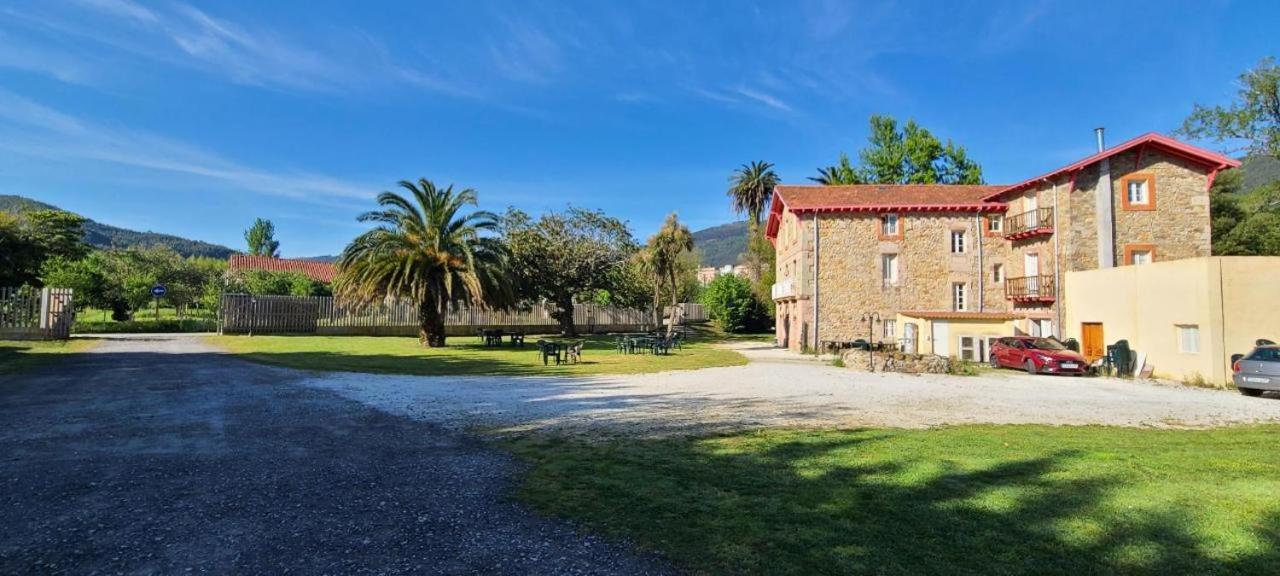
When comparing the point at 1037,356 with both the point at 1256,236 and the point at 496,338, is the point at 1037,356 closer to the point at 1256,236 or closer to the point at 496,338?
the point at 496,338

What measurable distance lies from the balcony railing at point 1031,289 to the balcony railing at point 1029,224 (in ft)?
6.95

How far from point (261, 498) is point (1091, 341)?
28245mm

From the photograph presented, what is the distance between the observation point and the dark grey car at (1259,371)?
1544 cm

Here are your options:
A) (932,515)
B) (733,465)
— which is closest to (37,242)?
(733,465)

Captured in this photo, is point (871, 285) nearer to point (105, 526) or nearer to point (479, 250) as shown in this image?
point (479, 250)

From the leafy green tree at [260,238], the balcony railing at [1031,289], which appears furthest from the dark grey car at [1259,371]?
the leafy green tree at [260,238]

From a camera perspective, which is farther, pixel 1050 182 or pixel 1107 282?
pixel 1050 182

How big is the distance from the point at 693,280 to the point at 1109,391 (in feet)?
187

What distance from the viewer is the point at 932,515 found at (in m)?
4.82

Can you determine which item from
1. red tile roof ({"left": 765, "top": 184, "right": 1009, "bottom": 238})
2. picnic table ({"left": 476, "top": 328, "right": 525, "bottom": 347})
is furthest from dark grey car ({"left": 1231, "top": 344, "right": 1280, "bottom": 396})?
picnic table ({"left": 476, "top": 328, "right": 525, "bottom": 347})

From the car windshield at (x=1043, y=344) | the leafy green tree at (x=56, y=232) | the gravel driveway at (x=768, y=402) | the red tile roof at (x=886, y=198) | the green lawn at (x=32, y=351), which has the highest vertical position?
the red tile roof at (x=886, y=198)

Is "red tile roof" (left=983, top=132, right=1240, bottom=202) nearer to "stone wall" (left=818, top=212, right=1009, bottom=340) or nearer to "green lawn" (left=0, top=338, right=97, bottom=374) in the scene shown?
"stone wall" (left=818, top=212, right=1009, bottom=340)

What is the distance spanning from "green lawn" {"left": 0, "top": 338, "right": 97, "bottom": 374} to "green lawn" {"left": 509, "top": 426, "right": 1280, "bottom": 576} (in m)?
16.1

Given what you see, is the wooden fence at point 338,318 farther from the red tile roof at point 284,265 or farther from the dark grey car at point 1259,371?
the red tile roof at point 284,265
